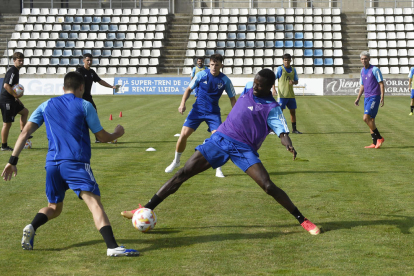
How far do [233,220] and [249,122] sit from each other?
137 cm

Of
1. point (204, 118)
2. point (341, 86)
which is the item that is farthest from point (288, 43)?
point (204, 118)

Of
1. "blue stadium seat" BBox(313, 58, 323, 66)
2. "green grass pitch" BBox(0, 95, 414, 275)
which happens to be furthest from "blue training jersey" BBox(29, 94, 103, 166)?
"blue stadium seat" BBox(313, 58, 323, 66)

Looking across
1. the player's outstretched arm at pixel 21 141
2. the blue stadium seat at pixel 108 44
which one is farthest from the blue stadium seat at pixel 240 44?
the player's outstretched arm at pixel 21 141

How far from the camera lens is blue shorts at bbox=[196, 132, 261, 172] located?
21.5ft

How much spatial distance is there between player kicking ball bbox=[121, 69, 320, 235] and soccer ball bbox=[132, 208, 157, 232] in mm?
452

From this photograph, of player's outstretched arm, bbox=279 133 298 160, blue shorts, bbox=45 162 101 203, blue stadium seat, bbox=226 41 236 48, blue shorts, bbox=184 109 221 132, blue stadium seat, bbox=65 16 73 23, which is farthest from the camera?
blue stadium seat, bbox=65 16 73 23

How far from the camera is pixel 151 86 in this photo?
3819 cm

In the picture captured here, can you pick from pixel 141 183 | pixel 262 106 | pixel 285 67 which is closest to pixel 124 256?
pixel 262 106

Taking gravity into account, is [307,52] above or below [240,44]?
below

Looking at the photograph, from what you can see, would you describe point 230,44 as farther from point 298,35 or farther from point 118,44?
point 118,44

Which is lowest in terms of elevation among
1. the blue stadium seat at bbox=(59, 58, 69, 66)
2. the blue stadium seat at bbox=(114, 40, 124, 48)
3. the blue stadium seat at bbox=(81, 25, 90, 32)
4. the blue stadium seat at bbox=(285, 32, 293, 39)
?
the blue stadium seat at bbox=(59, 58, 69, 66)

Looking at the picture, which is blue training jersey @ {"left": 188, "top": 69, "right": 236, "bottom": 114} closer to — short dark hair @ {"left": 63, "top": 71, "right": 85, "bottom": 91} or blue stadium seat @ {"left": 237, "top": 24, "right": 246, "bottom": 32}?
short dark hair @ {"left": 63, "top": 71, "right": 85, "bottom": 91}

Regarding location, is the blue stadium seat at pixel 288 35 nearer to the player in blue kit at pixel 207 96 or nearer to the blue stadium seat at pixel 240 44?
the blue stadium seat at pixel 240 44

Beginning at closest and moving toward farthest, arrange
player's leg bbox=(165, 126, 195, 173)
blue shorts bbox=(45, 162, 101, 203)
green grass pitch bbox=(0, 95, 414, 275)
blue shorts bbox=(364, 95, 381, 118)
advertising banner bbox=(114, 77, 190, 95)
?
green grass pitch bbox=(0, 95, 414, 275), blue shorts bbox=(45, 162, 101, 203), player's leg bbox=(165, 126, 195, 173), blue shorts bbox=(364, 95, 381, 118), advertising banner bbox=(114, 77, 190, 95)
